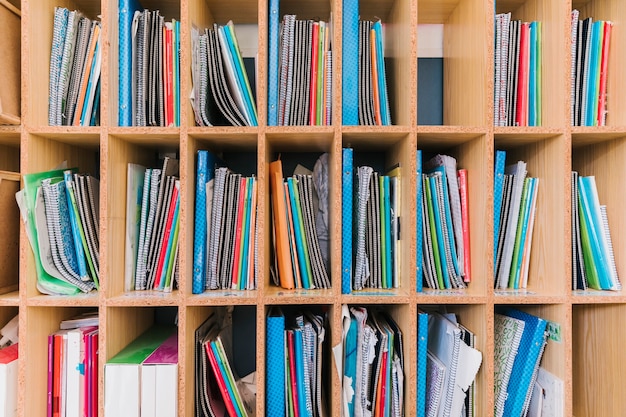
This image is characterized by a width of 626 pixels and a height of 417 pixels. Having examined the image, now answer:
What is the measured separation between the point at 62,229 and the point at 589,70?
1.66 meters

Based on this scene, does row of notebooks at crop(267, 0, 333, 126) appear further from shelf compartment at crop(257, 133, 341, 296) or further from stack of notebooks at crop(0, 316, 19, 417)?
stack of notebooks at crop(0, 316, 19, 417)

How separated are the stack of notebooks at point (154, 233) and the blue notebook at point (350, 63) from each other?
1.84 feet

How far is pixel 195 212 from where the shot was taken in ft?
3.79

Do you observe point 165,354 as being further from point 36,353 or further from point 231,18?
point 231,18

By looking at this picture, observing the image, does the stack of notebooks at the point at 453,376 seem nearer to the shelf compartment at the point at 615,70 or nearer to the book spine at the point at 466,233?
the book spine at the point at 466,233

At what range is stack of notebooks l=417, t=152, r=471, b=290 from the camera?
3.86 feet

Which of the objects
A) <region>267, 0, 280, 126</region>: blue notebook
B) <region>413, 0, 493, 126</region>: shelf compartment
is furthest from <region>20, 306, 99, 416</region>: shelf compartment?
<region>413, 0, 493, 126</region>: shelf compartment

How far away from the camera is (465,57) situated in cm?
126

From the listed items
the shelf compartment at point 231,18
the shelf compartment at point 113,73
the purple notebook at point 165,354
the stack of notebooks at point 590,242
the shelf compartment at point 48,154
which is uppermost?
the shelf compartment at point 231,18

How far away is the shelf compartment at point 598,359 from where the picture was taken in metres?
1.15

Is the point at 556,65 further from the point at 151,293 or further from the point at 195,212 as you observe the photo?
the point at 151,293

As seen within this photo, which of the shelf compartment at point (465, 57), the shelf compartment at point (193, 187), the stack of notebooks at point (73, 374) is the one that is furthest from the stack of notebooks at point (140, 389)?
the shelf compartment at point (465, 57)

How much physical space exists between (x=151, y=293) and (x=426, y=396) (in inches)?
34.5

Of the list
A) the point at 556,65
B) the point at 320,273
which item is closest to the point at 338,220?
the point at 320,273
